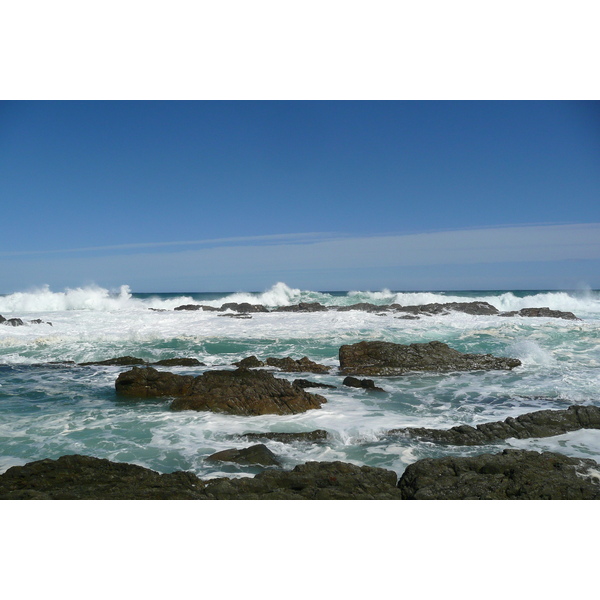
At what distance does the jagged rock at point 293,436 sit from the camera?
5355 mm

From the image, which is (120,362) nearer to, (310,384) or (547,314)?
(310,384)

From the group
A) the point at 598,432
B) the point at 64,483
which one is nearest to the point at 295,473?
the point at 64,483

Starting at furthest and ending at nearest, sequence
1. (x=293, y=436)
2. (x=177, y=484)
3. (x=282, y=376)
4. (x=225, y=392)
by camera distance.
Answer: (x=282, y=376)
(x=225, y=392)
(x=293, y=436)
(x=177, y=484)

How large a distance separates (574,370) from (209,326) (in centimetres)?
1356

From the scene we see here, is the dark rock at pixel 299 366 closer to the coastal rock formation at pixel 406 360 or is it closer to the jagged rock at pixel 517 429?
the coastal rock formation at pixel 406 360

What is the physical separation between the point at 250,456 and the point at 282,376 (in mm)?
4807

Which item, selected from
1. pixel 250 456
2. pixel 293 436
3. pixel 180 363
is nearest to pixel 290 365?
pixel 180 363

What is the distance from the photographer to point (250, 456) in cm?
467

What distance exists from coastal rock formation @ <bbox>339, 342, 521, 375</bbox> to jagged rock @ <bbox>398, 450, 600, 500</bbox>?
5.60 metres

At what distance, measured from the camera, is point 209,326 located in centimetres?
1864

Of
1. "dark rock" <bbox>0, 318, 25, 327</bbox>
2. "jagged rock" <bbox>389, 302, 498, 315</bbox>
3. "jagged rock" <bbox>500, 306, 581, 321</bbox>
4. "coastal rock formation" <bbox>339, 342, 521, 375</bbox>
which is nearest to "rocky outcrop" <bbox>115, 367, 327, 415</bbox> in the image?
"coastal rock formation" <bbox>339, 342, 521, 375</bbox>

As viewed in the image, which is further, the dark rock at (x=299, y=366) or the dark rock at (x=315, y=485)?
the dark rock at (x=299, y=366)

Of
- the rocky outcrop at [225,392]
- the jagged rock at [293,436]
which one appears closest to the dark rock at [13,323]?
the rocky outcrop at [225,392]

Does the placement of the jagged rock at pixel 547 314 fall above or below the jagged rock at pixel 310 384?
above
